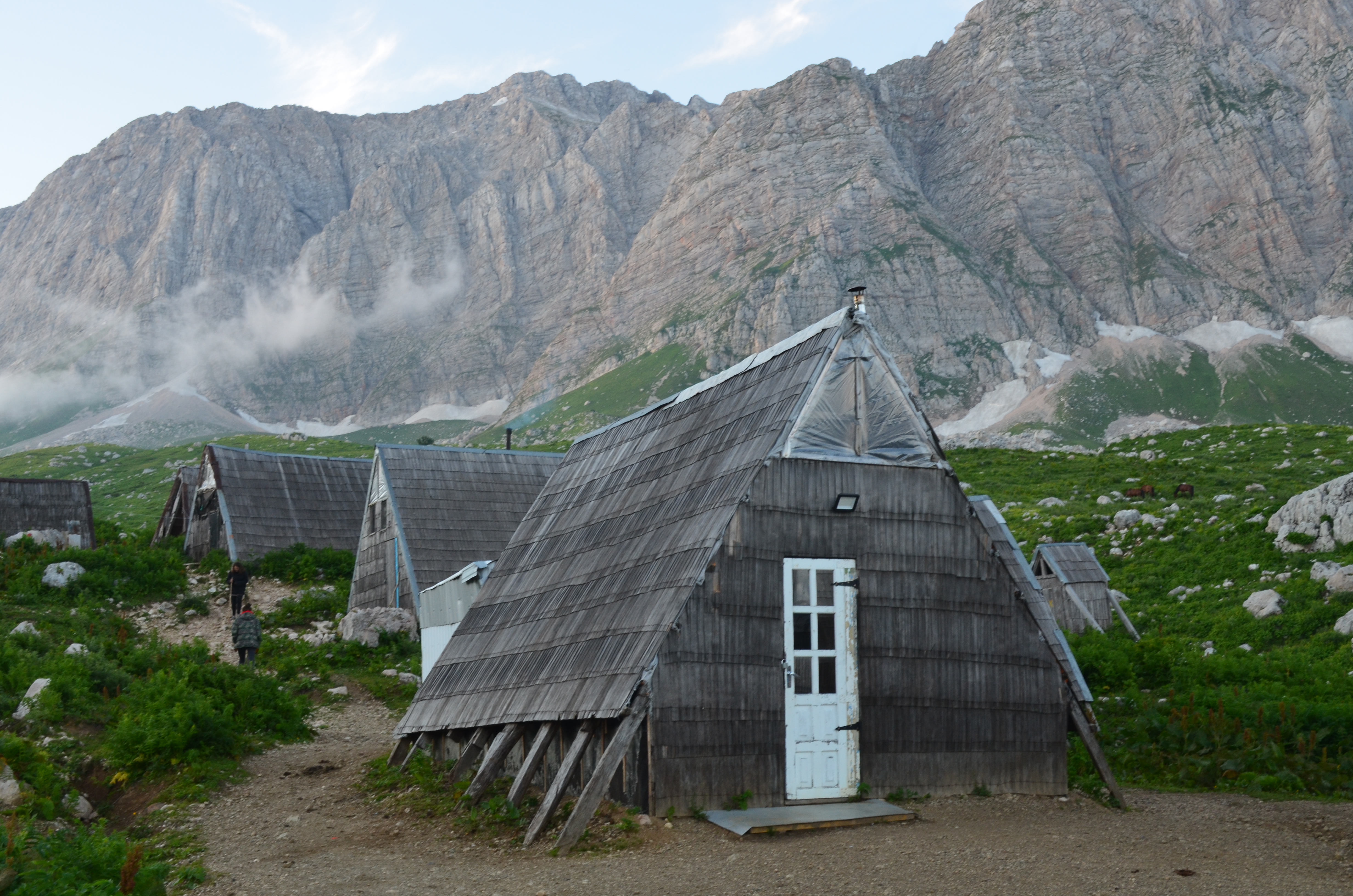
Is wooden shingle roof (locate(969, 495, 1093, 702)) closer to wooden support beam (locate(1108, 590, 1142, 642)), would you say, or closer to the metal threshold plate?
the metal threshold plate

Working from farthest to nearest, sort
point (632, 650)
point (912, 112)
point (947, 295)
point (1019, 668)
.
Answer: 1. point (912, 112)
2. point (947, 295)
3. point (1019, 668)
4. point (632, 650)

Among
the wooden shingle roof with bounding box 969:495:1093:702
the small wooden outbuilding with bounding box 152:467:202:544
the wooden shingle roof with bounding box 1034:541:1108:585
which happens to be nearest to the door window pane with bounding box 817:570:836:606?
the wooden shingle roof with bounding box 969:495:1093:702

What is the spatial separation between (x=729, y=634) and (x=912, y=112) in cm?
19853

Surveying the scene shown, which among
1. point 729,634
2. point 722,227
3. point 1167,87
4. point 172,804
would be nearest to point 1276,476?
point 729,634

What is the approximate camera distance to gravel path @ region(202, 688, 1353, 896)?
9453 millimetres

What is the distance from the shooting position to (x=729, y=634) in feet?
40.7

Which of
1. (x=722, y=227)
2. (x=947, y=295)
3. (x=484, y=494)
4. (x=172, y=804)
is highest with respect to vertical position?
(x=722, y=227)

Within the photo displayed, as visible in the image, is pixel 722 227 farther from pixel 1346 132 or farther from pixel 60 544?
pixel 60 544

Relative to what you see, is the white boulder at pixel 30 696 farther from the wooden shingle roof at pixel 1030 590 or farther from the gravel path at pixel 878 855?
the wooden shingle roof at pixel 1030 590

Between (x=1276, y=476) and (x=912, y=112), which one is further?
(x=912, y=112)

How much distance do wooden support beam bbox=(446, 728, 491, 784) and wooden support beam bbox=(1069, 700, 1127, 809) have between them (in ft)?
25.2

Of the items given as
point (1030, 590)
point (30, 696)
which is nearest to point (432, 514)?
point (30, 696)

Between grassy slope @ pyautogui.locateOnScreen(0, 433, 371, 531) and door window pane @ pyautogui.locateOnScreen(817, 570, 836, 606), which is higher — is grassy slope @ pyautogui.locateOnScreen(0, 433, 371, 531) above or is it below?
above

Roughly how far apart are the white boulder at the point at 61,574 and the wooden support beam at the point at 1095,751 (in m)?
24.7
